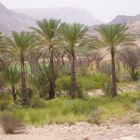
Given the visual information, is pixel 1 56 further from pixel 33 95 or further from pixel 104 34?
pixel 104 34

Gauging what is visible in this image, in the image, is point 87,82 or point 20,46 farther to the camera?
point 87,82

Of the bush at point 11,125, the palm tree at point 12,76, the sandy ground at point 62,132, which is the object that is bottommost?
the sandy ground at point 62,132

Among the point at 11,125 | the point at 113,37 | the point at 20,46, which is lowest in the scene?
the point at 11,125

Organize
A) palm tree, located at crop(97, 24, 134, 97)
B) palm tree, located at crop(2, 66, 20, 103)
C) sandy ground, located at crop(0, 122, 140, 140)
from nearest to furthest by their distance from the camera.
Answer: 1. sandy ground, located at crop(0, 122, 140, 140)
2. palm tree, located at crop(97, 24, 134, 97)
3. palm tree, located at crop(2, 66, 20, 103)

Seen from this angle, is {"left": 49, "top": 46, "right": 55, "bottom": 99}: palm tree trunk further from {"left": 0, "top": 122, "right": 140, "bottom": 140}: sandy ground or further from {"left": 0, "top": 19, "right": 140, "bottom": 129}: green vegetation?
{"left": 0, "top": 122, "right": 140, "bottom": 140}: sandy ground

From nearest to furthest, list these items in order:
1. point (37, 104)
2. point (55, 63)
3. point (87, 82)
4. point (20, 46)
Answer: point (37, 104)
point (20, 46)
point (55, 63)
point (87, 82)

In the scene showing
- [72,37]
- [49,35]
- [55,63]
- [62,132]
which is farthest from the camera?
[55,63]

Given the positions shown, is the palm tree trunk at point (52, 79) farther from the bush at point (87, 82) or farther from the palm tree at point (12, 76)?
the bush at point (87, 82)

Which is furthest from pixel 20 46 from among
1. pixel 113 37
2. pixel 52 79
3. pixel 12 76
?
pixel 113 37

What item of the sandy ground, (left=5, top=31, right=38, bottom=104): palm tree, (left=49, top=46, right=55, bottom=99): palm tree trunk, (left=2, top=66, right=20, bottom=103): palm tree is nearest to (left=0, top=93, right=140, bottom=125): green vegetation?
the sandy ground

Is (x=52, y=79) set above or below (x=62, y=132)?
above

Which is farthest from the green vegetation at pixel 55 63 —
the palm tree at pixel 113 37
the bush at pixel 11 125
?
the bush at pixel 11 125

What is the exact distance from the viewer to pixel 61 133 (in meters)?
18.9

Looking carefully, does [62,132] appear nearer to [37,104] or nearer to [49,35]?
[37,104]
